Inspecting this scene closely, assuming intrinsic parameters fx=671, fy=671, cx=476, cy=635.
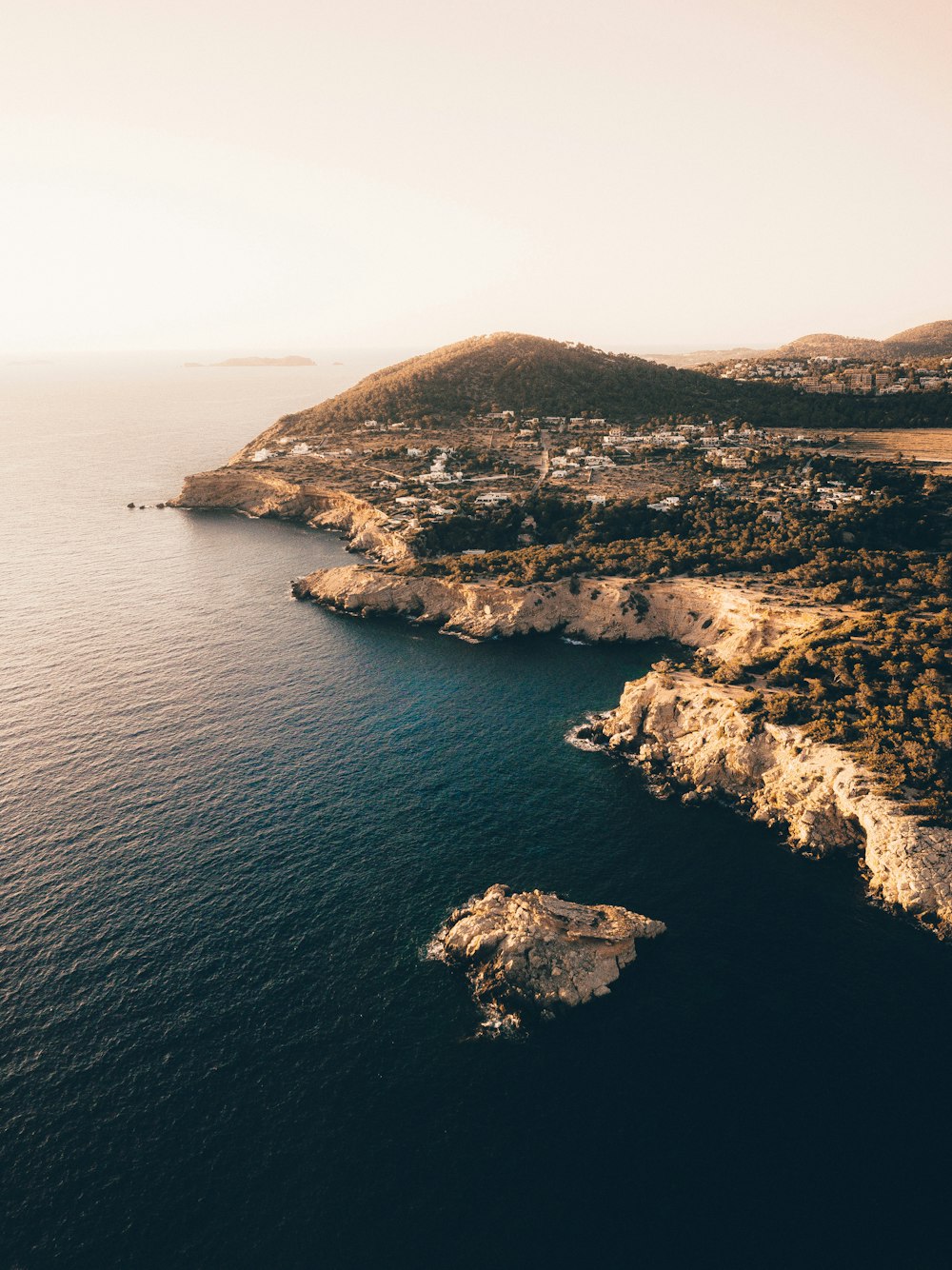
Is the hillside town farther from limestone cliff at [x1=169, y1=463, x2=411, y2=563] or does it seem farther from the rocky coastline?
the rocky coastline

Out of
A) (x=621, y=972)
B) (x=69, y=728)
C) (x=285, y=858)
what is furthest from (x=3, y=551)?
(x=621, y=972)

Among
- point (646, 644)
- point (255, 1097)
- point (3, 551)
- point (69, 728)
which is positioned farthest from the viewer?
point (3, 551)

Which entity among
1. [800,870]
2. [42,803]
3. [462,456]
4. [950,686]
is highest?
[462,456]

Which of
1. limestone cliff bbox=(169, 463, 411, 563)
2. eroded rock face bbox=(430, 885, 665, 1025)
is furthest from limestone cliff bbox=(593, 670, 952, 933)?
limestone cliff bbox=(169, 463, 411, 563)

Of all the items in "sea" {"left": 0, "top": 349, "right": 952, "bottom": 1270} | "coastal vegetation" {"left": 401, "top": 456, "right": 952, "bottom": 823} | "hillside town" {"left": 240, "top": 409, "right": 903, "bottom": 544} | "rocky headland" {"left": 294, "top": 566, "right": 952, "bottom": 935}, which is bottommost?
"sea" {"left": 0, "top": 349, "right": 952, "bottom": 1270}

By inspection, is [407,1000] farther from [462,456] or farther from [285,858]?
[462,456]

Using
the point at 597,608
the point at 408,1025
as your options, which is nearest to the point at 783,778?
the point at 408,1025

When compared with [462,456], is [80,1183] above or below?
below
